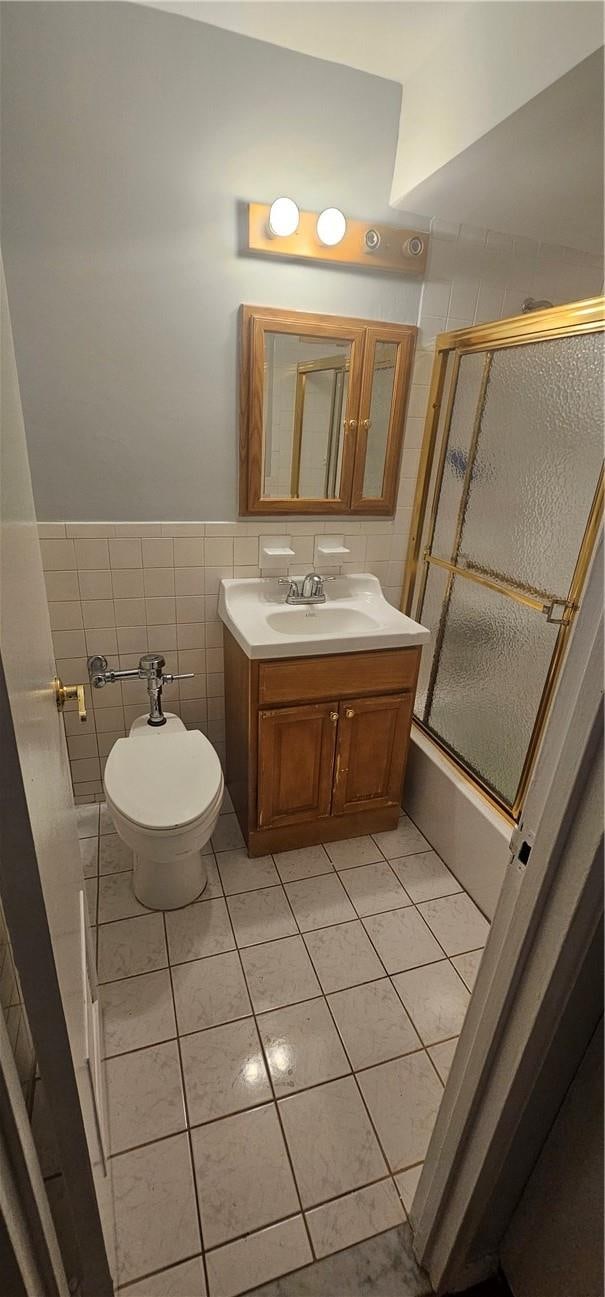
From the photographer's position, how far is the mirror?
1.75 metres

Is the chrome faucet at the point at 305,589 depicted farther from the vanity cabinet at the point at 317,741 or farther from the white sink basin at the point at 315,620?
the vanity cabinet at the point at 317,741

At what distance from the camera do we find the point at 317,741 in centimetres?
177

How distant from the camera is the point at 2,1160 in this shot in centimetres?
50

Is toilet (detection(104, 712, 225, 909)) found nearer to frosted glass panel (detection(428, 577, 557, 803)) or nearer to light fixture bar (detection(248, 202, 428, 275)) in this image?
→ frosted glass panel (detection(428, 577, 557, 803))

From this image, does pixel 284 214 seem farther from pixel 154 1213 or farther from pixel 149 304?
pixel 154 1213

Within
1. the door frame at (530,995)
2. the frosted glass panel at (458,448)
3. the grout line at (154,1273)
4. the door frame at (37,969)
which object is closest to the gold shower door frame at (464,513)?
the frosted glass panel at (458,448)

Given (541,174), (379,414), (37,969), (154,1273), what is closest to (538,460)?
(379,414)

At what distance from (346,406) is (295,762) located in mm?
1205

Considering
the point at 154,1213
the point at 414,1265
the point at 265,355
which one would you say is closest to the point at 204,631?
the point at 265,355

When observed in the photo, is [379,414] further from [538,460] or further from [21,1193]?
[21,1193]

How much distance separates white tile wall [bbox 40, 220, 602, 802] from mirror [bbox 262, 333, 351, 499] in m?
0.15

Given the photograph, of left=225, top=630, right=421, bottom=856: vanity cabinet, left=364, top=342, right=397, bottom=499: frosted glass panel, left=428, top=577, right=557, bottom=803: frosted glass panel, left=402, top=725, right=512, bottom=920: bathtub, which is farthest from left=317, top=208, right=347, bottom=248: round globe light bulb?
left=402, top=725, right=512, bottom=920: bathtub

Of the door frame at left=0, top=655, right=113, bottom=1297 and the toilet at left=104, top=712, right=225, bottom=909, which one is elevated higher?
the door frame at left=0, top=655, right=113, bottom=1297

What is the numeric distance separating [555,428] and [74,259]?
1382 mm
